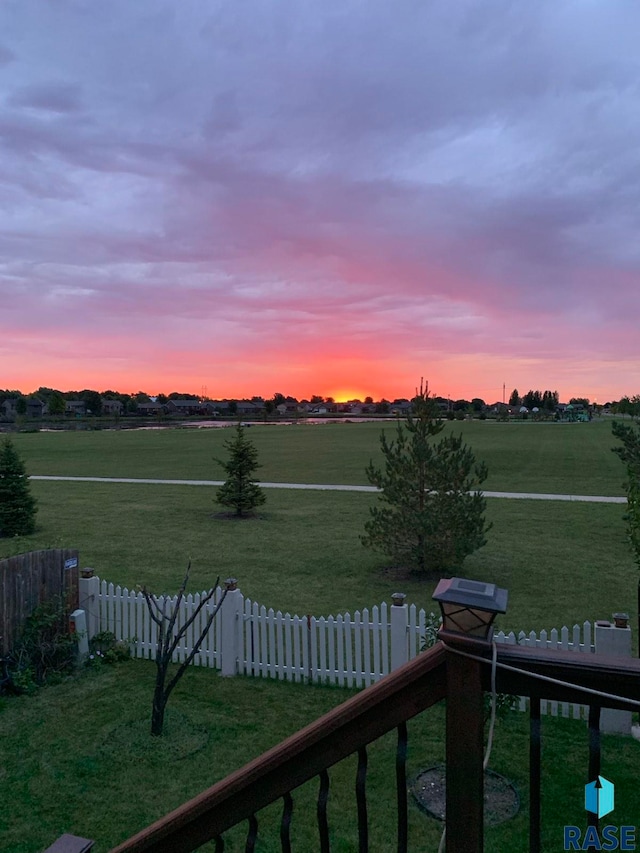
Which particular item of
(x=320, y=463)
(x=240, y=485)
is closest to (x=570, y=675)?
(x=240, y=485)

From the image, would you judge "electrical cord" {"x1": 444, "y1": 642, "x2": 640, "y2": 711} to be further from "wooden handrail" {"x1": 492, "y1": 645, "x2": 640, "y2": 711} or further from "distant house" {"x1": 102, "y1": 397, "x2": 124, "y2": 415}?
"distant house" {"x1": 102, "y1": 397, "x2": 124, "y2": 415}

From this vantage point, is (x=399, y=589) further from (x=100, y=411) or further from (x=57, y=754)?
(x=100, y=411)

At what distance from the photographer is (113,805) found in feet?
17.1

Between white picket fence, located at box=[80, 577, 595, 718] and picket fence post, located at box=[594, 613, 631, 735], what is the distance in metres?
0.29

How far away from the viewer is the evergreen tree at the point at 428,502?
37.7 feet

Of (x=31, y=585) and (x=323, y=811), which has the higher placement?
(x=323, y=811)

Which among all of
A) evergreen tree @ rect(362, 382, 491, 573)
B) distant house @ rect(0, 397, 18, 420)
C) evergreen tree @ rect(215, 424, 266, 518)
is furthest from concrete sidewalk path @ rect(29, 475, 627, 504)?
distant house @ rect(0, 397, 18, 420)

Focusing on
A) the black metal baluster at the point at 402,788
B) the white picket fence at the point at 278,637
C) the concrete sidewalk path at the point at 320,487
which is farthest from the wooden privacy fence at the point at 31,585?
the concrete sidewalk path at the point at 320,487

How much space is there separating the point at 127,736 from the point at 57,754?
0.66m

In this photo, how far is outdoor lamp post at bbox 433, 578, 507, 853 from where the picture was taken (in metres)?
1.81

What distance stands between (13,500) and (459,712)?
17.6 metres

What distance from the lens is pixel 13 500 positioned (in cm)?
1694

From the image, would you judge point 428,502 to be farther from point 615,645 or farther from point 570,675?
point 570,675

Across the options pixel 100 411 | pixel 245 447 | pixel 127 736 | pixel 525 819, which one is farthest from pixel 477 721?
pixel 100 411
